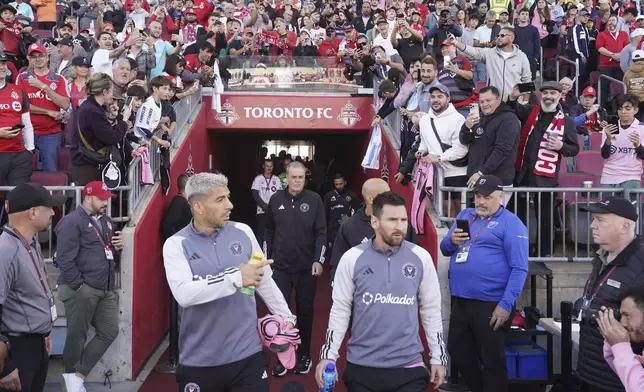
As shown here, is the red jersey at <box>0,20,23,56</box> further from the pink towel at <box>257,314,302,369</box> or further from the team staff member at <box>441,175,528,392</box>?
the pink towel at <box>257,314,302,369</box>

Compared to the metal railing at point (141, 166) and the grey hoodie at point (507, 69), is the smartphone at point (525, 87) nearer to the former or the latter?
the grey hoodie at point (507, 69)

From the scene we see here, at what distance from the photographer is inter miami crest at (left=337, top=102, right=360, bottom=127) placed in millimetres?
15406

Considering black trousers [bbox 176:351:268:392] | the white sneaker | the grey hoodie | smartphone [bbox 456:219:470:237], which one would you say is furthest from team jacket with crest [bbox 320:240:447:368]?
the grey hoodie

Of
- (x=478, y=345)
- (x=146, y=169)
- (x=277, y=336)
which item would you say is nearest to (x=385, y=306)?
(x=277, y=336)

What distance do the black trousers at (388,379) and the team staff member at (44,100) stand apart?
22.4 feet

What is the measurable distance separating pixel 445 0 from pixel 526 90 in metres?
10.9

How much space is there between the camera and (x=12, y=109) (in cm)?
951

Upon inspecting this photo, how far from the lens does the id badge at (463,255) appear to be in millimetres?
7270

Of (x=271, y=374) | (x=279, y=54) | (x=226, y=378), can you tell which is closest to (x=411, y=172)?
(x=271, y=374)

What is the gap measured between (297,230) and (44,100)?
407 cm

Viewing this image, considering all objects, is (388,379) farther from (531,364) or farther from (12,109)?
(12,109)

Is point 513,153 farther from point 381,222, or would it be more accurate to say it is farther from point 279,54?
point 279,54

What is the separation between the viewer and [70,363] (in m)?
7.74

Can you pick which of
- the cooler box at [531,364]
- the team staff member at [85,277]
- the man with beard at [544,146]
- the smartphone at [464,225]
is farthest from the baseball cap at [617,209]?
the team staff member at [85,277]
